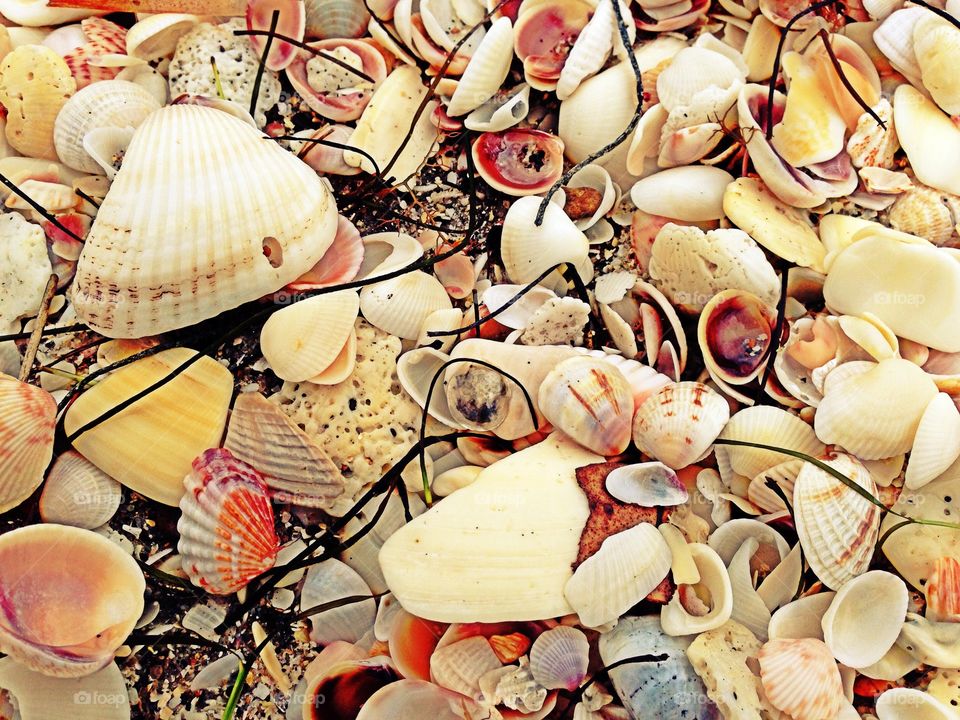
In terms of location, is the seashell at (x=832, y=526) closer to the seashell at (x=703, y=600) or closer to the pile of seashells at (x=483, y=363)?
the pile of seashells at (x=483, y=363)

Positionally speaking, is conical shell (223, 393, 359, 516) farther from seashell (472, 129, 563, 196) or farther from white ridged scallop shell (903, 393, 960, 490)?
white ridged scallop shell (903, 393, 960, 490)

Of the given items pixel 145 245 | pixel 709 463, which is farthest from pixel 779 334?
pixel 145 245

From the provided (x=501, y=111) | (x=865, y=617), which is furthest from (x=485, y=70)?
(x=865, y=617)

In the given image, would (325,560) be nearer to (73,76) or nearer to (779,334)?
(779,334)

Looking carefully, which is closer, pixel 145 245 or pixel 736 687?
pixel 736 687

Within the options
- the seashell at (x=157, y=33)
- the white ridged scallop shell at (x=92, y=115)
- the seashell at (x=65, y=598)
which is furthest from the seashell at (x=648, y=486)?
the seashell at (x=157, y=33)

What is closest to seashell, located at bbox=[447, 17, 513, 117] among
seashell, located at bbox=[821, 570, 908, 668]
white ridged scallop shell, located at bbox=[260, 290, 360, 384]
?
white ridged scallop shell, located at bbox=[260, 290, 360, 384]

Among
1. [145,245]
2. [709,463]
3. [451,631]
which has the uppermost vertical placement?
[145,245]
